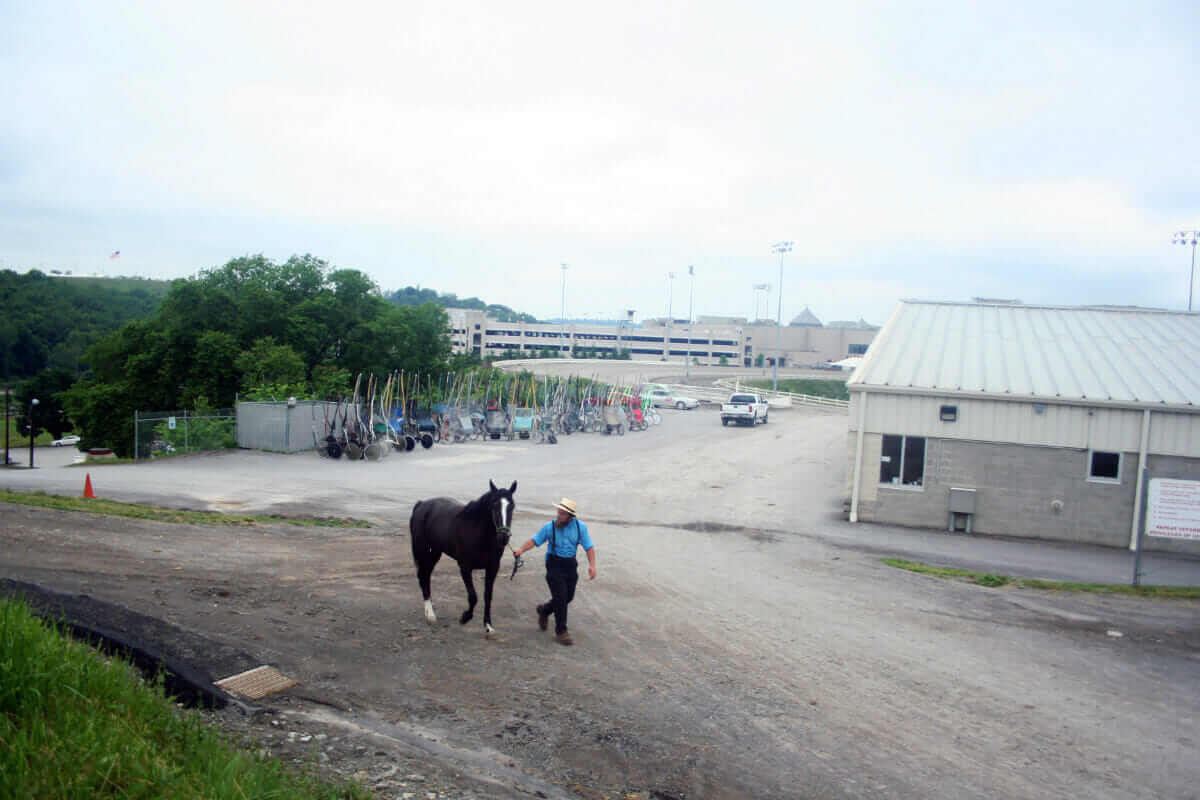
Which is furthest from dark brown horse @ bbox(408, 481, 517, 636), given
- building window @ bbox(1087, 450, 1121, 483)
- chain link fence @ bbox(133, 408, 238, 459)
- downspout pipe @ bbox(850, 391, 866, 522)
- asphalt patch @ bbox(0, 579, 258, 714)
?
chain link fence @ bbox(133, 408, 238, 459)

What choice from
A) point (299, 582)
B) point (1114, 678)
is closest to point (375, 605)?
point (299, 582)

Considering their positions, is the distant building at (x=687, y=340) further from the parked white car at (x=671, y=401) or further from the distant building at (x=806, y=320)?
the parked white car at (x=671, y=401)

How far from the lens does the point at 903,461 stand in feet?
70.3

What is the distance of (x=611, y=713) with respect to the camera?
739 centimetres

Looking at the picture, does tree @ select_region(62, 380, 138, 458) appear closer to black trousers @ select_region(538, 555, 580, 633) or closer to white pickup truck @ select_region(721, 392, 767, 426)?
white pickup truck @ select_region(721, 392, 767, 426)

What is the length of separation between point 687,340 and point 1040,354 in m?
122

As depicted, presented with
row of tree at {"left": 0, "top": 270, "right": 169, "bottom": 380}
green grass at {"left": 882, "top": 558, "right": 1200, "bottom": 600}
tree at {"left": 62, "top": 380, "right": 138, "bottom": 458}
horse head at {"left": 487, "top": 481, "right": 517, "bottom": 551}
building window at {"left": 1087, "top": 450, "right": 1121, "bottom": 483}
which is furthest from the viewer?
row of tree at {"left": 0, "top": 270, "right": 169, "bottom": 380}

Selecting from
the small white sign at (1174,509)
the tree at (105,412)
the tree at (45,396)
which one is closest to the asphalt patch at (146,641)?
the small white sign at (1174,509)

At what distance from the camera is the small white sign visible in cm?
1517

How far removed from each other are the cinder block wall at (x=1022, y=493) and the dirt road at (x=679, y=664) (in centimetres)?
454

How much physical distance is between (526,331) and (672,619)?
147m

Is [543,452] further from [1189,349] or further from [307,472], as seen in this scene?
[1189,349]

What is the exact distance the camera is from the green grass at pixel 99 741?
405 centimetres

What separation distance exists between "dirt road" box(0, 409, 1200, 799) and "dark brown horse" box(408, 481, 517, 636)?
518 millimetres
